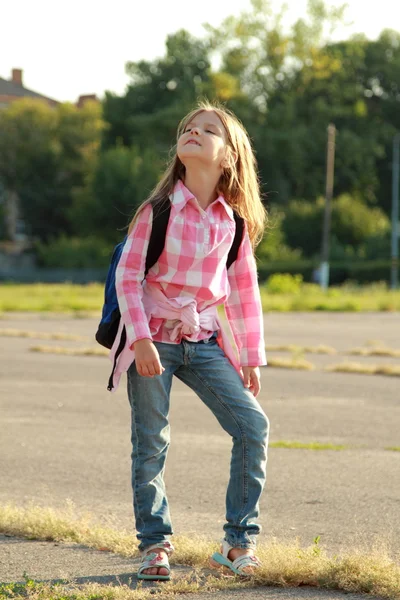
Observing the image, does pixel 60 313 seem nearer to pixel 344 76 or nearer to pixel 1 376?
pixel 1 376

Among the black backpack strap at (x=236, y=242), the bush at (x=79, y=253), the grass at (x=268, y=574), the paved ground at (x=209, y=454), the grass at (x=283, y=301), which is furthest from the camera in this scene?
the bush at (x=79, y=253)

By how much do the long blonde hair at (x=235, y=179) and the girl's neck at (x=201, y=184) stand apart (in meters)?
0.06

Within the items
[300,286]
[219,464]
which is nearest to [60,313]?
[300,286]

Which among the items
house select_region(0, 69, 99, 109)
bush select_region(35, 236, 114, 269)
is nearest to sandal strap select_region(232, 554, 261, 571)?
bush select_region(35, 236, 114, 269)

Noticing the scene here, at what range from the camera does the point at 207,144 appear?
463cm

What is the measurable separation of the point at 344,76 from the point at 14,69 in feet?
131

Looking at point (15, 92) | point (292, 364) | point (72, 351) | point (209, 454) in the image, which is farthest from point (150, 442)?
point (15, 92)

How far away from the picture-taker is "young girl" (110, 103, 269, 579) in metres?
4.50

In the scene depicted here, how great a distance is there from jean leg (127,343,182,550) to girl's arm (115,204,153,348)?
0.61ft

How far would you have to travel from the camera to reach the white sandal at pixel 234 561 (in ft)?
14.5

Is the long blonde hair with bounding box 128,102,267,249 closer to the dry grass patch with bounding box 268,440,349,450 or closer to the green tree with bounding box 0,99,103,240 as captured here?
the dry grass patch with bounding box 268,440,349,450

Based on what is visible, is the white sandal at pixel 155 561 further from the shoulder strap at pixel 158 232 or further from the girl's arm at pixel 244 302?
the shoulder strap at pixel 158 232

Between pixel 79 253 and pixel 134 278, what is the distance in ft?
207

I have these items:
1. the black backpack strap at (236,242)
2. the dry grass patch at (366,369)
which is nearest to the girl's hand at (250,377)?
the black backpack strap at (236,242)
